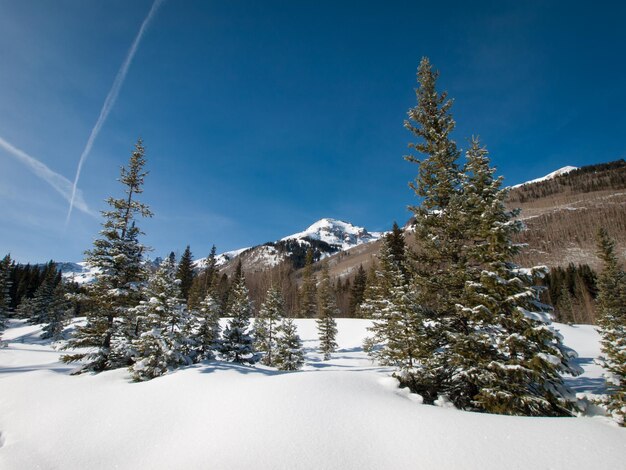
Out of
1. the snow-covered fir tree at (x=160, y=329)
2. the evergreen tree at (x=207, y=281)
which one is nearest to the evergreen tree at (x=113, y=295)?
the snow-covered fir tree at (x=160, y=329)

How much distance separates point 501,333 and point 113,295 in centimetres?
1759

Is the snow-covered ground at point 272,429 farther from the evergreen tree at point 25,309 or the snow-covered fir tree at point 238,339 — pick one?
the evergreen tree at point 25,309

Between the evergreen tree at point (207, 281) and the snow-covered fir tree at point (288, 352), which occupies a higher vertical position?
the evergreen tree at point (207, 281)

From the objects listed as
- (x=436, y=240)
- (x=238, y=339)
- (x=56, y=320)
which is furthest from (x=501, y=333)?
(x=56, y=320)

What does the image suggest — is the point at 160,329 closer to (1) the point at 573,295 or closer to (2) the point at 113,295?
(2) the point at 113,295

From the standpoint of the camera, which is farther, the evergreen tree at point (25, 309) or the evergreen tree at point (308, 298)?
the evergreen tree at point (308, 298)

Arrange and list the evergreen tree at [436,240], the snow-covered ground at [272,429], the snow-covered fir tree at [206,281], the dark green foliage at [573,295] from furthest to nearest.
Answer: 1. the dark green foliage at [573,295]
2. the snow-covered fir tree at [206,281]
3. the evergreen tree at [436,240]
4. the snow-covered ground at [272,429]

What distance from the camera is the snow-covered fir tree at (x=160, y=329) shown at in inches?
513

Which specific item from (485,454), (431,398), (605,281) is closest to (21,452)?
(485,454)

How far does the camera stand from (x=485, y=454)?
516 cm

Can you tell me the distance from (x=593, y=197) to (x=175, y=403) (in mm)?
254187

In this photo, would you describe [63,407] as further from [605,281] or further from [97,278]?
[605,281]

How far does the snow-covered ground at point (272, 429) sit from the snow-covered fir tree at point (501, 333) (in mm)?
1574

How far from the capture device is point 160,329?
13945mm
